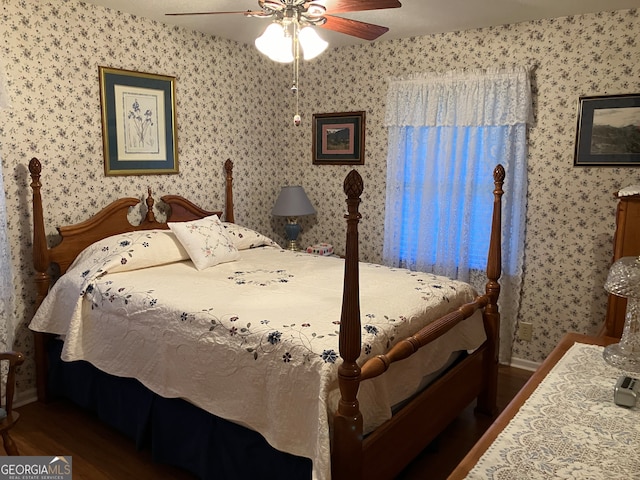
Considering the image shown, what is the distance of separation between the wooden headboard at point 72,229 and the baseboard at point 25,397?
0.06 metres

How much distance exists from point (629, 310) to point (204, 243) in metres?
2.44

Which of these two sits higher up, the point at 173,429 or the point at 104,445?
the point at 173,429

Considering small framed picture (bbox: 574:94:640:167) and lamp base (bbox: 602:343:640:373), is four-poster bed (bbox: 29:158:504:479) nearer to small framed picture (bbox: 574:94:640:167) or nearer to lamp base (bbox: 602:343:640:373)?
lamp base (bbox: 602:343:640:373)

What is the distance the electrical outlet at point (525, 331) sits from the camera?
3.62 m

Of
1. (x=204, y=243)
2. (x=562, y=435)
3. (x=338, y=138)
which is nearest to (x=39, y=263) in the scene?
(x=204, y=243)

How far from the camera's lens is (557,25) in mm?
3303

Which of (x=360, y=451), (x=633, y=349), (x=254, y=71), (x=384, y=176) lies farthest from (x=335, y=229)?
(x=633, y=349)

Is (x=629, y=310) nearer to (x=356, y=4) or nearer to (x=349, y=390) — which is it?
(x=349, y=390)

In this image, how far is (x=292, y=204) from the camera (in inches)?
169

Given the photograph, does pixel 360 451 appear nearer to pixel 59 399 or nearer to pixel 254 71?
pixel 59 399

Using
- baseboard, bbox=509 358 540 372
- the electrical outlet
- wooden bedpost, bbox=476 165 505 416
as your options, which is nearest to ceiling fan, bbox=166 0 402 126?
wooden bedpost, bbox=476 165 505 416

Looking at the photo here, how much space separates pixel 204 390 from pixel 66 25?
241 cm

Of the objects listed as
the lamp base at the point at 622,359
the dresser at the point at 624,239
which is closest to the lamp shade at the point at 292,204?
the dresser at the point at 624,239

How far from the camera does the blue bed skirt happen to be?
2002 mm
